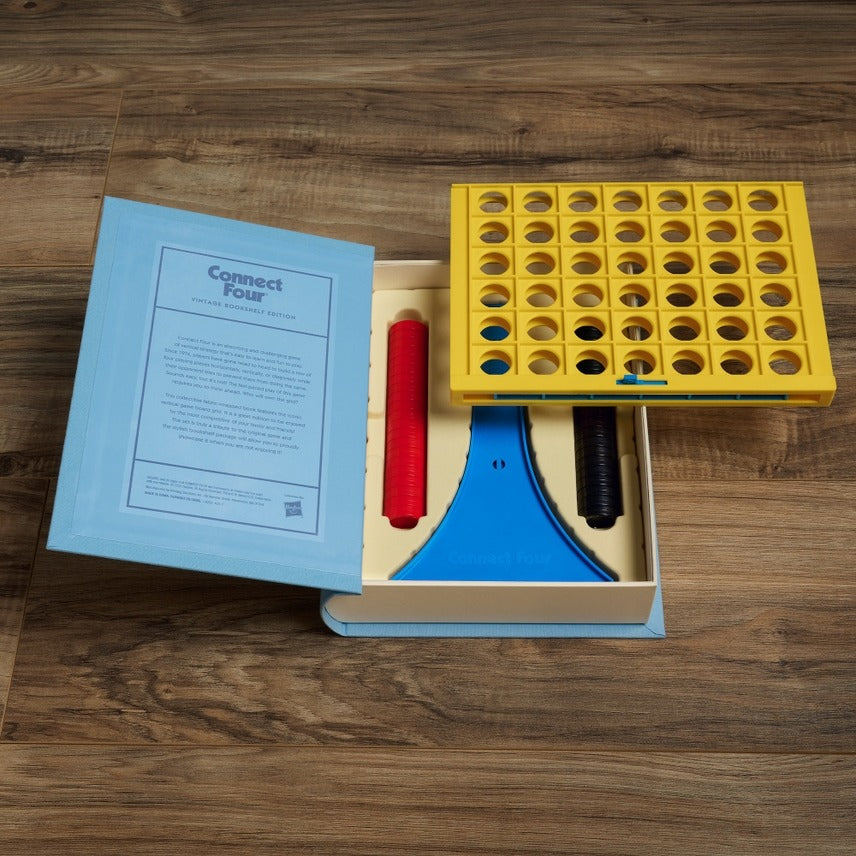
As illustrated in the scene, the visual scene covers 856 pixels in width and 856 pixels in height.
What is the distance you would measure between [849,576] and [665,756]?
0.23 meters

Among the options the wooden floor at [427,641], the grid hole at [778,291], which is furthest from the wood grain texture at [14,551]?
the grid hole at [778,291]

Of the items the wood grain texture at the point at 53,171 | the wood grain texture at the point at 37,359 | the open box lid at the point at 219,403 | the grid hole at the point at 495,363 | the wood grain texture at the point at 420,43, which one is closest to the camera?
the open box lid at the point at 219,403

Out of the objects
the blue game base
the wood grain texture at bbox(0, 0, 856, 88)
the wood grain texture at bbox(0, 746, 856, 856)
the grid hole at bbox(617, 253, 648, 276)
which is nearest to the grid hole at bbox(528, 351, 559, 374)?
the grid hole at bbox(617, 253, 648, 276)

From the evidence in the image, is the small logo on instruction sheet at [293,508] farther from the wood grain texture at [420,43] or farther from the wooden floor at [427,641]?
the wood grain texture at [420,43]

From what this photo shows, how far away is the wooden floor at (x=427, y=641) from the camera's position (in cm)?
79

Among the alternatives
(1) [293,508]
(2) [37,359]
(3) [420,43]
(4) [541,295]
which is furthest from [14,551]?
(3) [420,43]

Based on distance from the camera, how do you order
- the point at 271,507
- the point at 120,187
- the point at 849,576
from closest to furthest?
the point at 271,507
the point at 849,576
the point at 120,187

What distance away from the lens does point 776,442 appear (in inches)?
36.8

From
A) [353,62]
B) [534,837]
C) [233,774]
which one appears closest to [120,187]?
[353,62]

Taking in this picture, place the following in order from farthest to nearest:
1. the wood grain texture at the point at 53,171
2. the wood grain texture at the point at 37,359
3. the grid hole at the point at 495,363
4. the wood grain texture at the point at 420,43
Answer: the wood grain texture at the point at 420,43 < the wood grain texture at the point at 53,171 < the wood grain texture at the point at 37,359 < the grid hole at the point at 495,363

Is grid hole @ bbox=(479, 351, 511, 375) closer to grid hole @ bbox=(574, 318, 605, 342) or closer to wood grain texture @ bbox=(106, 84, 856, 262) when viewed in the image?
grid hole @ bbox=(574, 318, 605, 342)

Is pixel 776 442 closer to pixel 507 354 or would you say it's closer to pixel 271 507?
pixel 507 354

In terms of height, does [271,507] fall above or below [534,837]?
above

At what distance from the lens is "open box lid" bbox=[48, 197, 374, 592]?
28.4 inches
